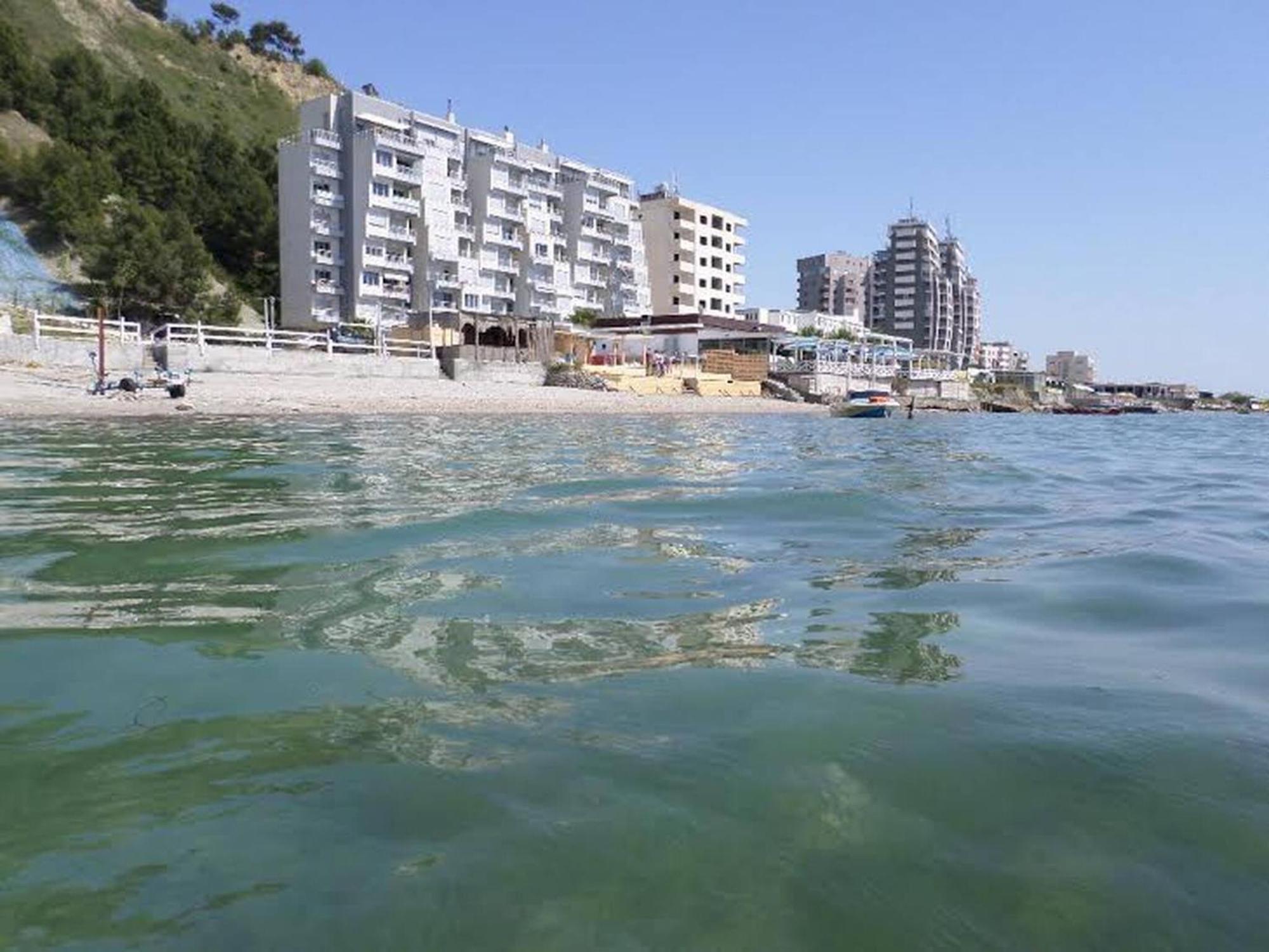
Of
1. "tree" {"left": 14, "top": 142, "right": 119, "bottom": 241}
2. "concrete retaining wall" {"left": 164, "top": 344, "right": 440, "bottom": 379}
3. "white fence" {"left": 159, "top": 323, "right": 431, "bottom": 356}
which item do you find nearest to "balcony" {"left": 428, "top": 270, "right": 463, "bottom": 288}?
"white fence" {"left": 159, "top": 323, "right": 431, "bottom": 356}

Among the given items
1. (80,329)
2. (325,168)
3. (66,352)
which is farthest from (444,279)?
(66,352)

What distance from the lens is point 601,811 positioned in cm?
288

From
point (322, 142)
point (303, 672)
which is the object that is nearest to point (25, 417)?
point (303, 672)

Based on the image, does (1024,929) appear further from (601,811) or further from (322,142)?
(322,142)

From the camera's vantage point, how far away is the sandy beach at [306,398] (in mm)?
25594

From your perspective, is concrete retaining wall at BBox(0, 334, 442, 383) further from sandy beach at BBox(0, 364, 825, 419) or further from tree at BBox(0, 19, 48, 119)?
tree at BBox(0, 19, 48, 119)

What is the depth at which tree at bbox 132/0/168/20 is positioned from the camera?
102 metres

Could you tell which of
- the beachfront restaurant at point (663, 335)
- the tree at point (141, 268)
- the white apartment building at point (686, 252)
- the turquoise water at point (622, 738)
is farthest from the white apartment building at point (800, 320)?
the turquoise water at point (622, 738)

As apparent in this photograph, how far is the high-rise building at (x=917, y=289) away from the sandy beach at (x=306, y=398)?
112 meters

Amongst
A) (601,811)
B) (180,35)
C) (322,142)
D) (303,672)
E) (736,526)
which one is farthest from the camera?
(180,35)

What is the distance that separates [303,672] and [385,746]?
104 cm

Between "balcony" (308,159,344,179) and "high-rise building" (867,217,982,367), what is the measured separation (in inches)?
4336

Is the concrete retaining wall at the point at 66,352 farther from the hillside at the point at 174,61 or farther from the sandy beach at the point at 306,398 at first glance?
the hillside at the point at 174,61

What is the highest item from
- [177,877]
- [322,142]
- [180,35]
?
[180,35]
